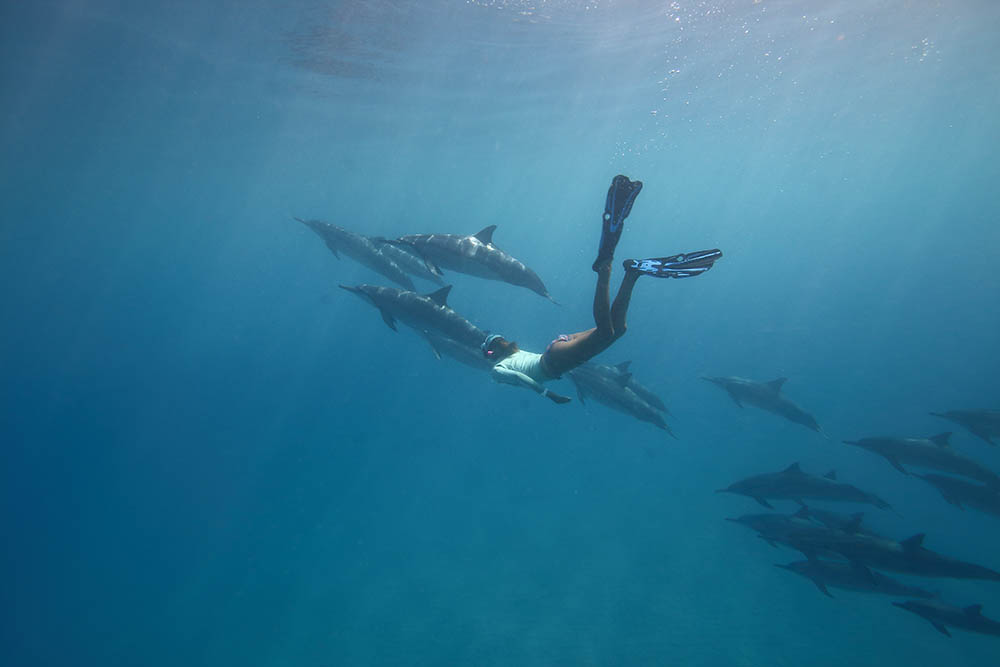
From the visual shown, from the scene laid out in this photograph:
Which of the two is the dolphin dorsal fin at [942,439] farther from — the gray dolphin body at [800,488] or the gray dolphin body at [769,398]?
the gray dolphin body at [769,398]

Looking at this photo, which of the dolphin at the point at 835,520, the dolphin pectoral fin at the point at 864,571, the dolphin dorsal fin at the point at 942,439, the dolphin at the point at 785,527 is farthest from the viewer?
the dolphin dorsal fin at the point at 942,439

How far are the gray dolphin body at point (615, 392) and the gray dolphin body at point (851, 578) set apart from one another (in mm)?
3598

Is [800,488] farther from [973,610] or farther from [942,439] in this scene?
[942,439]

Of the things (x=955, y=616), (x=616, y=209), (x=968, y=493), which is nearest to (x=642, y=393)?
(x=955, y=616)

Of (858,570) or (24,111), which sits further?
(24,111)

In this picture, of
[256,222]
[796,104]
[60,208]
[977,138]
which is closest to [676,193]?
[977,138]

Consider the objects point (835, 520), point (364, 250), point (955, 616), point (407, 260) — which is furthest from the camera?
point (364, 250)

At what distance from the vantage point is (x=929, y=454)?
35.7ft

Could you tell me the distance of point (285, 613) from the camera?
14.8 metres

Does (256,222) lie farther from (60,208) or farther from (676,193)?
(676,193)

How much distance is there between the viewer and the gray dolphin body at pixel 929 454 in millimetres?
10523

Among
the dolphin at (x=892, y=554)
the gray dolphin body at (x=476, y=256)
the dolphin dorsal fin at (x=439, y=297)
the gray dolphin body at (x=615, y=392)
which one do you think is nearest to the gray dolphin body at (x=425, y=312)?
the dolphin dorsal fin at (x=439, y=297)

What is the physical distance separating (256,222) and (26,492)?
317 ft

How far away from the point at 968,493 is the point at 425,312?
12.0 metres
